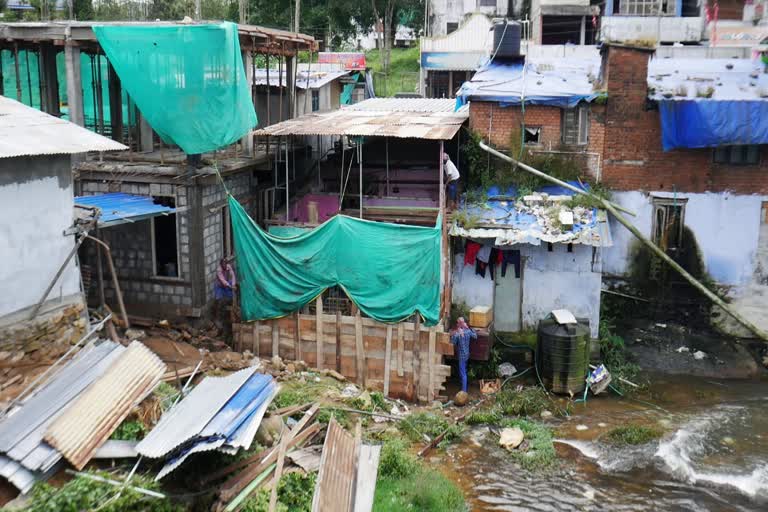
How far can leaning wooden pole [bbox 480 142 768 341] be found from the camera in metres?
14.9

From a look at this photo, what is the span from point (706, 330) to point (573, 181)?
13.9 ft

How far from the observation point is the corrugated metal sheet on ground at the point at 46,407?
761cm

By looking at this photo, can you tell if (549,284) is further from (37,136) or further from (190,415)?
(37,136)

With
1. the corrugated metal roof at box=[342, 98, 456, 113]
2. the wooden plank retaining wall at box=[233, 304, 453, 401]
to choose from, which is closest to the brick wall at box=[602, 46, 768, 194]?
the corrugated metal roof at box=[342, 98, 456, 113]

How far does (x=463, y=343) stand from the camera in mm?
14031

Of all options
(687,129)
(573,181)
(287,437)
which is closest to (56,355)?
(287,437)

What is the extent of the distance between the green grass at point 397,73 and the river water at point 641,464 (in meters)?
23.9

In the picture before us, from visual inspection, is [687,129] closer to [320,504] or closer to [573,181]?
[573,181]

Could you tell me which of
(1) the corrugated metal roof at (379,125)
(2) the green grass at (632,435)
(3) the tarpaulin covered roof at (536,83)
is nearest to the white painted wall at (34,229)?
(1) the corrugated metal roof at (379,125)

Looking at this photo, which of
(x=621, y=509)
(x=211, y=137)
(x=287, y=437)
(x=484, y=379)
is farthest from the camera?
(x=484, y=379)

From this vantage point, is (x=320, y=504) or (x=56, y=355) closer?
(x=320, y=504)

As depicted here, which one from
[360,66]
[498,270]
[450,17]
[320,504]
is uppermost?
[450,17]

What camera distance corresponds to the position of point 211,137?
43.2 feet

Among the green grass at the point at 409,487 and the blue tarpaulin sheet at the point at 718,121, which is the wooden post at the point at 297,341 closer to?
the green grass at the point at 409,487
